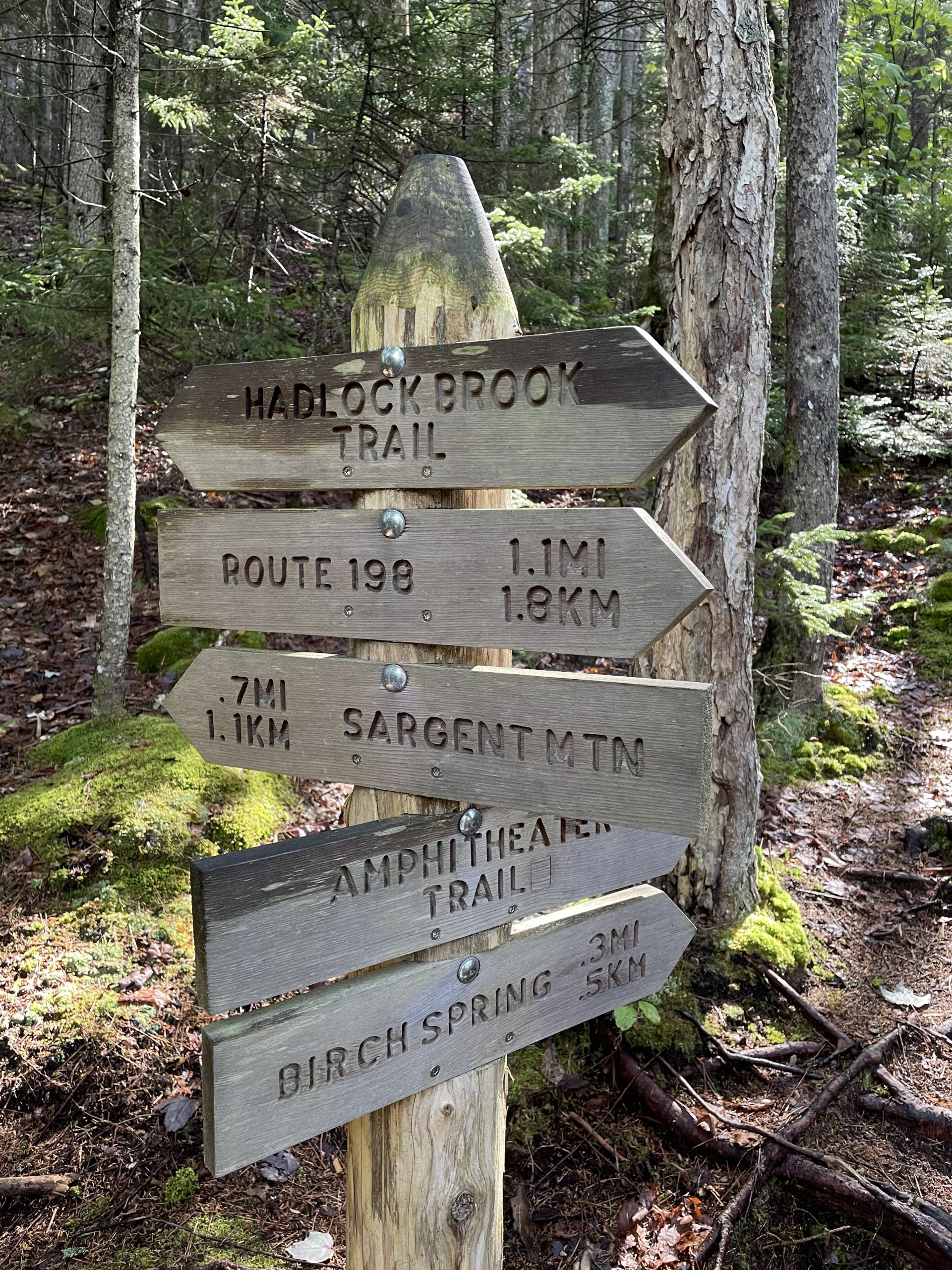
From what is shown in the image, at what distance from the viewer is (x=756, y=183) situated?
379 cm

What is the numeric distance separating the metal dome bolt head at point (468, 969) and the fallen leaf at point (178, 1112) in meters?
1.93

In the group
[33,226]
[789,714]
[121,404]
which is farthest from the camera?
Answer: [33,226]

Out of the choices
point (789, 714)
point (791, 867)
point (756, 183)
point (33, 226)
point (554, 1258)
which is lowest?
point (554, 1258)

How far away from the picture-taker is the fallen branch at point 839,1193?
8.70ft

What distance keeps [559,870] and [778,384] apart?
918 centimetres

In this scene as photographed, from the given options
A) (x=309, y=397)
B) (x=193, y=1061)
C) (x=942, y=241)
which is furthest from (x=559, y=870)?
(x=942, y=241)

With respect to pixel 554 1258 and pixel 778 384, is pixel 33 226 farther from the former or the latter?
pixel 554 1258

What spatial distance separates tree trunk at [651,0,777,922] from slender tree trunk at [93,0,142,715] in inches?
138

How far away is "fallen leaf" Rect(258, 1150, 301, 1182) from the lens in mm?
3113

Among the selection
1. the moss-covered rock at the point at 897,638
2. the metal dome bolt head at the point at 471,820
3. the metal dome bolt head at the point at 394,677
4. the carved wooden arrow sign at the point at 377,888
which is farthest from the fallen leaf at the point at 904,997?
the moss-covered rock at the point at 897,638

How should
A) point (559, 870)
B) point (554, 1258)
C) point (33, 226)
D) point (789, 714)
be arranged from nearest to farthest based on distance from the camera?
1. point (559, 870)
2. point (554, 1258)
3. point (789, 714)
4. point (33, 226)

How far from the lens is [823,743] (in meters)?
6.25

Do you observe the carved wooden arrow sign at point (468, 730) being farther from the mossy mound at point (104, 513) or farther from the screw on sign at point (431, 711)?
the mossy mound at point (104, 513)

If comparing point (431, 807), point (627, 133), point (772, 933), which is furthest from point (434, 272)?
point (627, 133)
